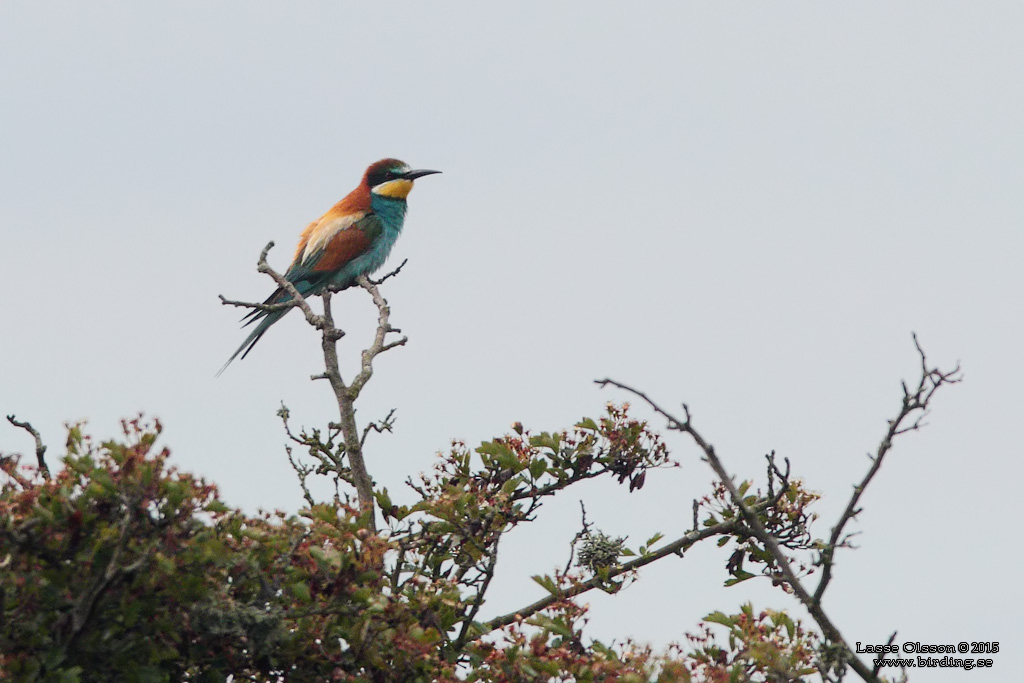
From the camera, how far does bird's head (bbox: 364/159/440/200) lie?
446 inches

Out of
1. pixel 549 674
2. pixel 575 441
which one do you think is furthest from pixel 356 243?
pixel 549 674

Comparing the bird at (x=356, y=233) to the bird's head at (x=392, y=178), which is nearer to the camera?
the bird at (x=356, y=233)

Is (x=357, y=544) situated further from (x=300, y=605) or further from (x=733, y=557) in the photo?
(x=733, y=557)

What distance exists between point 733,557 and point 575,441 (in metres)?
0.89

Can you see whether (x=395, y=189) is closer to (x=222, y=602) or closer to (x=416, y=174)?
(x=416, y=174)

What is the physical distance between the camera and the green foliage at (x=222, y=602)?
3.41m

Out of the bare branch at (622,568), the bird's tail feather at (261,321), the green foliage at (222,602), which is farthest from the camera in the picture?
the bird's tail feather at (261,321)

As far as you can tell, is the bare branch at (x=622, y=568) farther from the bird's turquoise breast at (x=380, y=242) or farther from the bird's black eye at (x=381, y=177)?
the bird's black eye at (x=381, y=177)

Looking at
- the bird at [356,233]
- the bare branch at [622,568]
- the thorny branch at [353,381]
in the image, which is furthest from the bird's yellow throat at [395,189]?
the bare branch at [622,568]

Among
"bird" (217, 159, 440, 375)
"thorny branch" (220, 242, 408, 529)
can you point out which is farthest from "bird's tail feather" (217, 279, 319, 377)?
"thorny branch" (220, 242, 408, 529)

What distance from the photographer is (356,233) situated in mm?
10797

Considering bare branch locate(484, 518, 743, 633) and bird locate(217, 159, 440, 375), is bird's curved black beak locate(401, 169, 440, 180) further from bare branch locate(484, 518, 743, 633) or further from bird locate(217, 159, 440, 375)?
bare branch locate(484, 518, 743, 633)

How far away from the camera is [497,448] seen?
543 centimetres

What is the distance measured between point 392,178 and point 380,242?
2.40ft
